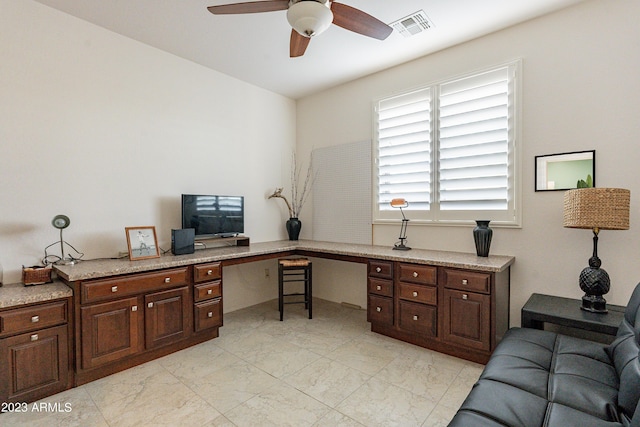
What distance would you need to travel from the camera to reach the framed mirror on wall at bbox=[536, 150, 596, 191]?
8.07ft

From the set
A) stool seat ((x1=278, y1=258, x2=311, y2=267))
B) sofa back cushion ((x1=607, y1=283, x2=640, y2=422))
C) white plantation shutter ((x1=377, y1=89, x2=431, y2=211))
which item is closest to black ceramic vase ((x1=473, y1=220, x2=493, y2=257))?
white plantation shutter ((x1=377, y1=89, x2=431, y2=211))

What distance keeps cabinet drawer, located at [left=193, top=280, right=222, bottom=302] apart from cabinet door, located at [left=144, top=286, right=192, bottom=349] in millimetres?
89

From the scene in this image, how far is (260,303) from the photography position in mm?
4227

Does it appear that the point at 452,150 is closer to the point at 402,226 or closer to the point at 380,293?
the point at 402,226

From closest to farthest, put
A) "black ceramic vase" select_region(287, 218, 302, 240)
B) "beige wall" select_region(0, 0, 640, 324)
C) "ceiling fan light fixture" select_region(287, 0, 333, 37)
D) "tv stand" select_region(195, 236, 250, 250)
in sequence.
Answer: "ceiling fan light fixture" select_region(287, 0, 333, 37) < "beige wall" select_region(0, 0, 640, 324) < "tv stand" select_region(195, 236, 250, 250) < "black ceramic vase" select_region(287, 218, 302, 240)

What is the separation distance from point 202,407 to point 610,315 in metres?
2.90

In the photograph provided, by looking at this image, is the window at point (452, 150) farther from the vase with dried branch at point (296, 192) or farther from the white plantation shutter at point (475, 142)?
the vase with dried branch at point (296, 192)

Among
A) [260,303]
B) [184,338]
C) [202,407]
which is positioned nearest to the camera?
[202,407]

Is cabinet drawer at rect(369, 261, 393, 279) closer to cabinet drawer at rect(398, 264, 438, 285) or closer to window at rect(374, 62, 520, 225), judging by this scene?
cabinet drawer at rect(398, 264, 438, 285)

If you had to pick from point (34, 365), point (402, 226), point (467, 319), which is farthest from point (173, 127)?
point (467, 319)

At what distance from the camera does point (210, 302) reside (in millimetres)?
2986

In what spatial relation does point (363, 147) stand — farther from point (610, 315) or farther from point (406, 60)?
point (610, 315)

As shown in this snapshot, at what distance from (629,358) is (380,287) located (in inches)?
74.0

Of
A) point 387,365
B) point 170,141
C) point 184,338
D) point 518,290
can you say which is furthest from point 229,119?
point 518,290
